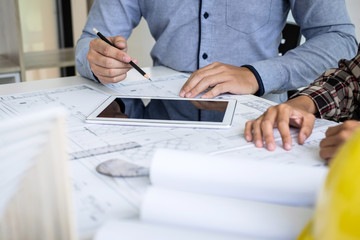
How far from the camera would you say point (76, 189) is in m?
0.56

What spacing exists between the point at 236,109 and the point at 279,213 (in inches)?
21.3

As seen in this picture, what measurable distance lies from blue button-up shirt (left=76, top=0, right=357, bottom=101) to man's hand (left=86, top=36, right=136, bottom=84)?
0.24 ft

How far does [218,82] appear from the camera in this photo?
3.34 feet

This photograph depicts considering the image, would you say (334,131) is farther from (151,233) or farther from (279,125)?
(151,233)

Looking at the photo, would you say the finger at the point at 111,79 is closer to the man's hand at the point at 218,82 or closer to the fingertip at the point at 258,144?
the man's hand at the point at 218,82

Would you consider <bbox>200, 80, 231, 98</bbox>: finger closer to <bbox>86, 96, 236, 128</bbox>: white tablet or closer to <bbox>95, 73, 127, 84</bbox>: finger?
<bbox>86, 96, 236, 128</bbox>: white tablet

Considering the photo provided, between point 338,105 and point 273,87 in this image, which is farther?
point 273,87

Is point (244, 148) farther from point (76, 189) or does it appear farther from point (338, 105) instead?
point (338, 105)

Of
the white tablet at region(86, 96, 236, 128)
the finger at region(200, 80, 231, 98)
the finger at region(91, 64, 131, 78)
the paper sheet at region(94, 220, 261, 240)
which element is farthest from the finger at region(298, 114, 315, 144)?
the finger at region(91, 64, 131, 78)

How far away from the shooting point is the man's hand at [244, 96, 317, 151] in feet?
2.33

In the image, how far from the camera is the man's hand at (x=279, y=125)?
709mm

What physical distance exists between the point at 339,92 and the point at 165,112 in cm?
44

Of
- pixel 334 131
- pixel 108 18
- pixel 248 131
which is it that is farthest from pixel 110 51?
pixel 334 131

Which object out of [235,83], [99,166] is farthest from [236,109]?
[99,166]
